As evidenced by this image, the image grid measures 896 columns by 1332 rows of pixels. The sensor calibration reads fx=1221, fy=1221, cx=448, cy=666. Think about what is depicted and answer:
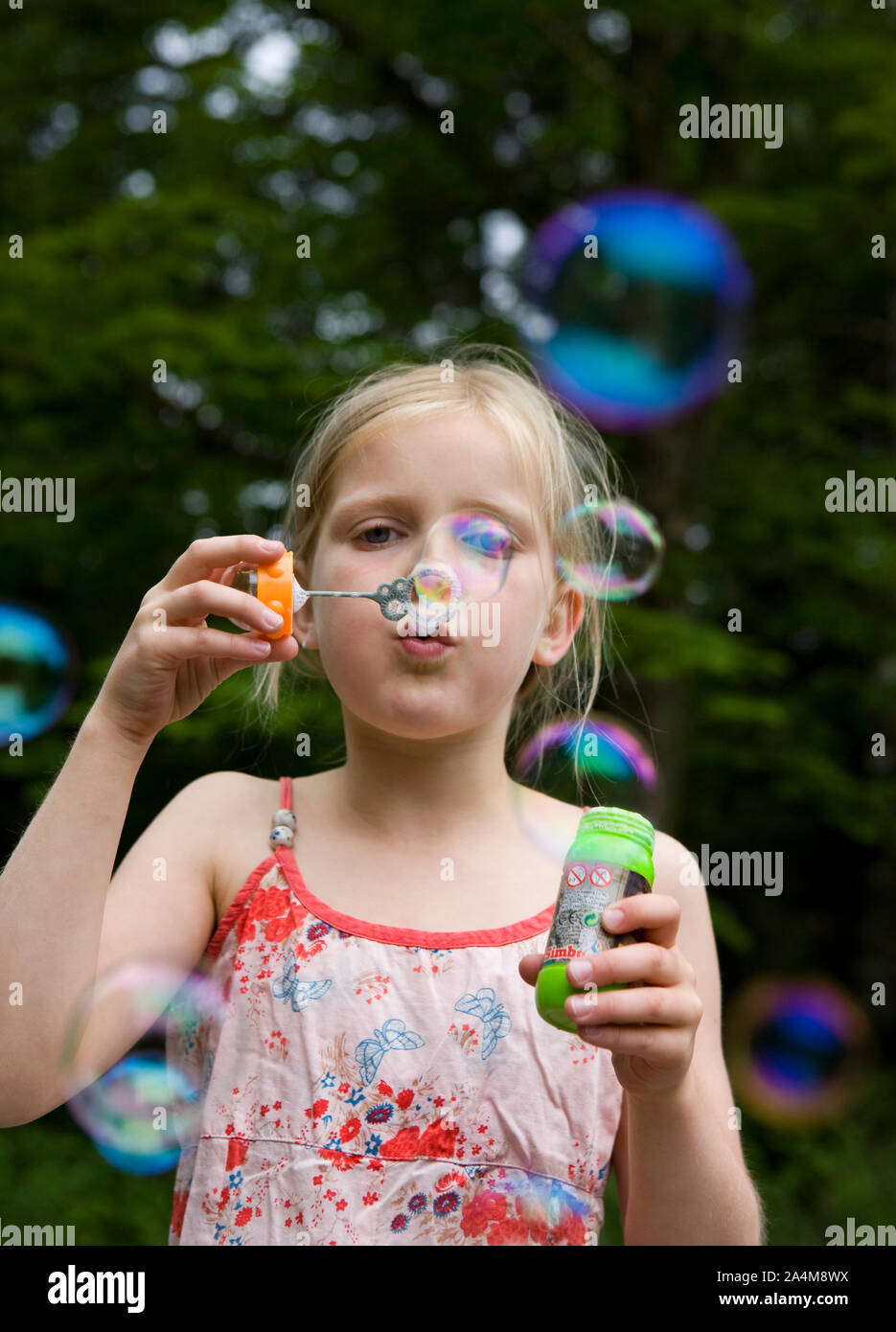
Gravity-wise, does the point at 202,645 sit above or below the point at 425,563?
below

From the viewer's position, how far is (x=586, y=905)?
116 cm

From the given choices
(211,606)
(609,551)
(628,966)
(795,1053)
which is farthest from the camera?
(795,1053)

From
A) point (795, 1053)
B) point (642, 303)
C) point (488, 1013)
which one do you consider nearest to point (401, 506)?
point (488, 1013)

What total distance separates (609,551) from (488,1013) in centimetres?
113

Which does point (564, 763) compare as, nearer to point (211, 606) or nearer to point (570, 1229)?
point (570, 1229)

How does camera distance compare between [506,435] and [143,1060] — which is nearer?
[506,435]

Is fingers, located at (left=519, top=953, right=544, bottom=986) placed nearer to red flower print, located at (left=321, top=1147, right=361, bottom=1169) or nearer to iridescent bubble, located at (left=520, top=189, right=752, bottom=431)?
red flower print, located at (left=321, top=1147, right=361, bottom=1169)

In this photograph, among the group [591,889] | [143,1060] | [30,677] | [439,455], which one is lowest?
[143,1060]

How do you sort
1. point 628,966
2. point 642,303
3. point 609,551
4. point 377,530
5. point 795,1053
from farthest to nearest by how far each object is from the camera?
point 642,303 → point 795,1053 → point 609,551 → point 377,530 → point 628,966

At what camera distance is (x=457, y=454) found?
1.49 meters

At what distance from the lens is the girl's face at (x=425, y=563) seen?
1412 mm

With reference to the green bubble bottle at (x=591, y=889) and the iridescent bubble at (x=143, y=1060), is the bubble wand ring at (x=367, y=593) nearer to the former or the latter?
the green bubble bottle at (x=591, y=889)

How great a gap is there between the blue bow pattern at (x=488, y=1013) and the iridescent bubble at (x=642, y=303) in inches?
126

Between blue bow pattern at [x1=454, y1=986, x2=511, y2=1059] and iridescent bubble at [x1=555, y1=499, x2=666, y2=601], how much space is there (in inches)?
22.8
